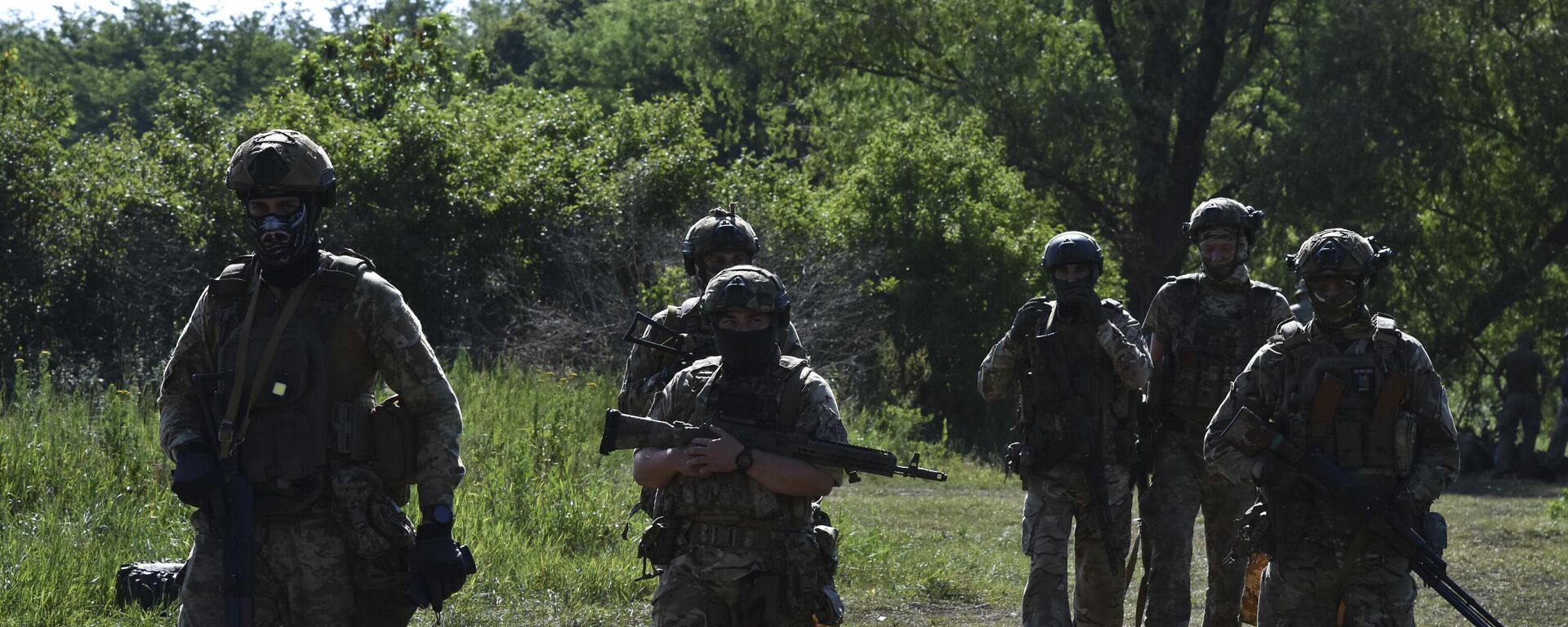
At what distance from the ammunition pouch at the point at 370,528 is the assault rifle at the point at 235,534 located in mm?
239

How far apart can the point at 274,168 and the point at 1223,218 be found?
14.2 ft

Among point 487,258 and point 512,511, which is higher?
point 487,258

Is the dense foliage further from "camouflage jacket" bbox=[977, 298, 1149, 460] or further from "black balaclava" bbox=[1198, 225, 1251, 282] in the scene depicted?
"camouflage jacket" bbox=[977, 298, 1149, 460]

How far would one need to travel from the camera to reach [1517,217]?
81.5ft

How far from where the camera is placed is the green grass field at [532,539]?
823 cm

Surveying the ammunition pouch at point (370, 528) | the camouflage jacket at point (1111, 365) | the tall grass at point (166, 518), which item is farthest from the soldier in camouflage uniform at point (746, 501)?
the tall grass at point (166, 518)

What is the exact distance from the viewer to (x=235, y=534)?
4730mm

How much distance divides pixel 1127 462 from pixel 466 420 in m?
6.86

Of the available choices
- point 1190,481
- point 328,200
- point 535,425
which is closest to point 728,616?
point 328,200

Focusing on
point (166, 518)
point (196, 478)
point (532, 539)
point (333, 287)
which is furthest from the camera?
point (532, 539)

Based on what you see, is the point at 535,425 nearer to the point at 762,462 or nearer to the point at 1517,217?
the point at 762,462

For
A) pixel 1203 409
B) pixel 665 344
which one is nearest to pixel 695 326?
pixel 665 344

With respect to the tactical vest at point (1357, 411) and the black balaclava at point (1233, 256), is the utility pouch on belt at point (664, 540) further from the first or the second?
the black balaclava at point (1233, 256)

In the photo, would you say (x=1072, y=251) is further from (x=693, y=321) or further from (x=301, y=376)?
(x=301, y=376)
